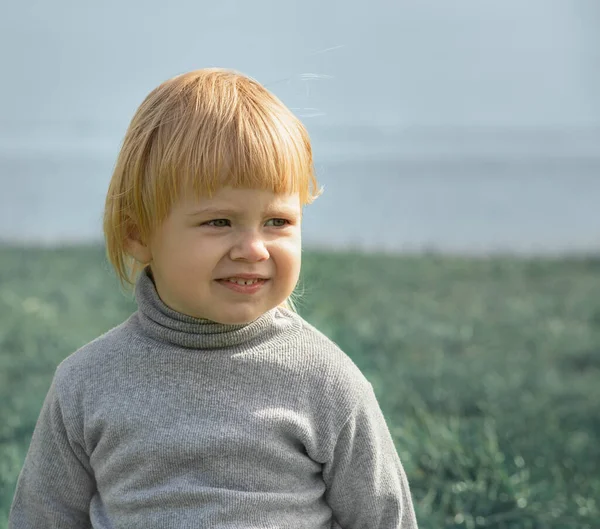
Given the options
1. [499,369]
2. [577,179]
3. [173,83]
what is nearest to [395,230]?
[577,179]

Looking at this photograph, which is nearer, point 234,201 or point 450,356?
point 234,201

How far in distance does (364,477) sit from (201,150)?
66 cm

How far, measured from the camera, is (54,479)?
210 cm

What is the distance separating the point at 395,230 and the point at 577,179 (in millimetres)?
1403

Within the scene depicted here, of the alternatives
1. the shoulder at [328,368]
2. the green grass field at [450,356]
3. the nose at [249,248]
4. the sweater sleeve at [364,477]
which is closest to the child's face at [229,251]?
the nose at [249,248]

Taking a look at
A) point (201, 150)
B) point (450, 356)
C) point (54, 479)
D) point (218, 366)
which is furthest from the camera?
point (450, 356)

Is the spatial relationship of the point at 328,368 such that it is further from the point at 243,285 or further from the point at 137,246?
the point at 137,246

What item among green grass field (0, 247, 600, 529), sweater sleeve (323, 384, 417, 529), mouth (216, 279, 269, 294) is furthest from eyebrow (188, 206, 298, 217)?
green grass field (0, 247, 600, 529)

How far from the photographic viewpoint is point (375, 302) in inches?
206

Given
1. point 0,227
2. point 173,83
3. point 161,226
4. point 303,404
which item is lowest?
point 0,227

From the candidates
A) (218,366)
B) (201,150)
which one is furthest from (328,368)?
(201,150)

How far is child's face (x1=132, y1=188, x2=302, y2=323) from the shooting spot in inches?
75.1

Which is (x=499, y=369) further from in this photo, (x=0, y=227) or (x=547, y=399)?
(x=0, y=227)

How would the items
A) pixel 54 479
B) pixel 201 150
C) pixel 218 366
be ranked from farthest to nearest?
pixel 54 479, pixel 218 366, pixel 201 150
